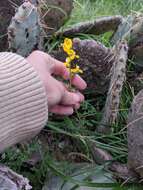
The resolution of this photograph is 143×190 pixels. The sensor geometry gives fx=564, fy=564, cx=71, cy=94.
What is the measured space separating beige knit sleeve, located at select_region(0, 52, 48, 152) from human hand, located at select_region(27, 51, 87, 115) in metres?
0.10

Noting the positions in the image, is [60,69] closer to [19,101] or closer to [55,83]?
[55,83]

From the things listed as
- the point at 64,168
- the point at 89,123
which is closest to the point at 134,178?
the point at 64,168

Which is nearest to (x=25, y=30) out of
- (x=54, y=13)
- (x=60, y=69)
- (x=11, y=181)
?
Answer: (x=60, y=69)

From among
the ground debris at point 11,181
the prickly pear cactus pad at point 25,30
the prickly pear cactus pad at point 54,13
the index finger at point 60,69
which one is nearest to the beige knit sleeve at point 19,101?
the ground debris at point 11,181

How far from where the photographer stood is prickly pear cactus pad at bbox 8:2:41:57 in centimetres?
230

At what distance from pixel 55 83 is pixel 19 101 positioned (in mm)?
218

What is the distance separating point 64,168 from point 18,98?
431 mm

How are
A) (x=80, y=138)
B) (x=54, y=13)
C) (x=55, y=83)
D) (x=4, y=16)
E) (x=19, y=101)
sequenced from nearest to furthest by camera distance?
(x=19, y=101) → (x=55, y=83) → (x=80, y=138) → (x=4, y=16) → (x=54, y=13)

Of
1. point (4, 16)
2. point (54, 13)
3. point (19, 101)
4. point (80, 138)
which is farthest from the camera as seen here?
point (54, 13)

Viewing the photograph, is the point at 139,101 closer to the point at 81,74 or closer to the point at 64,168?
the point at 64,168

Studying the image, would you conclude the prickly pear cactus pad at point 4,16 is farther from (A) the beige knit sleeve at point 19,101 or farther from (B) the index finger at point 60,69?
(A) the beige knit sleeve at point 19,101


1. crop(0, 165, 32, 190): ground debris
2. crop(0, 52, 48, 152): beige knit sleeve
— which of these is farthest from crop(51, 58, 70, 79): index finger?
crop(0, 165, 32, 190): ground debris

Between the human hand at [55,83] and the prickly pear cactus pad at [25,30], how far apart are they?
10.9 inches

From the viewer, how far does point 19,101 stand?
182cm
